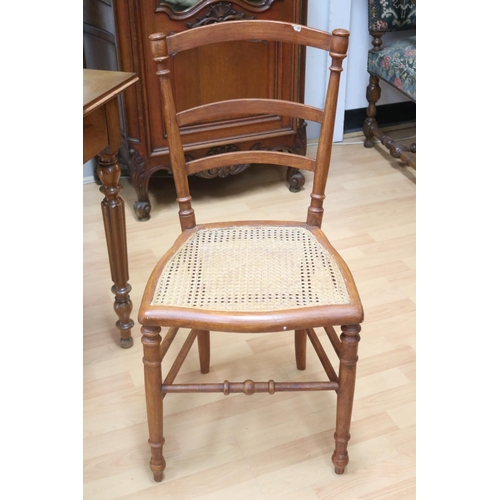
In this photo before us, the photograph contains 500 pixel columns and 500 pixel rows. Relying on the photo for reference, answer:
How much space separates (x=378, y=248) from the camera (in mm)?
2299

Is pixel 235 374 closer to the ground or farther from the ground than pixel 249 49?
closer to the ground

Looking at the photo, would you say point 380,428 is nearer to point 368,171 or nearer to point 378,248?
point 378,248

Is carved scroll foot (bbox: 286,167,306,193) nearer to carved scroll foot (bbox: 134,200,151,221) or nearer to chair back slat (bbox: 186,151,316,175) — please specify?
carved scroll foot (bbox: 134,200,151,221)

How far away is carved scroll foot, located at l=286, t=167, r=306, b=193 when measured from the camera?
2.64m

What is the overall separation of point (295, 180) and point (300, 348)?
3.53 feet

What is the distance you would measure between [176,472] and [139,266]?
883 millimetres

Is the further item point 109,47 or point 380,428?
point 109,47

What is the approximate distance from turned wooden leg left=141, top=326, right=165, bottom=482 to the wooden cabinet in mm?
1208

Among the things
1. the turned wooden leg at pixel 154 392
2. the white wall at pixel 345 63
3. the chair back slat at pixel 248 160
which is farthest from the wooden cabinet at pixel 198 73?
the turned wooden leg at pixel 154 392

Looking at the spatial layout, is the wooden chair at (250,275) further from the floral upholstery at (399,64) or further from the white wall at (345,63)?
the white wall at (345,63)

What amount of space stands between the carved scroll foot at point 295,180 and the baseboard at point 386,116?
67 centimetres

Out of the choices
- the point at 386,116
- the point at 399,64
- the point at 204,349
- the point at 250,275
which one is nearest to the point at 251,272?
the point at 250,275

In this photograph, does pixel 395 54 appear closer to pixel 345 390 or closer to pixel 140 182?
pixel 140 182
